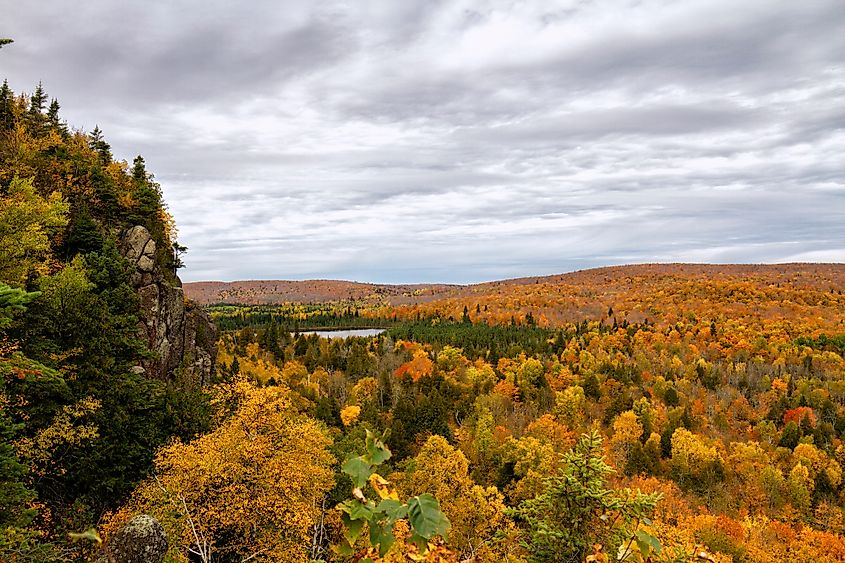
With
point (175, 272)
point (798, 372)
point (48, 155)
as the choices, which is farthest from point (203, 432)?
point (798, 372)

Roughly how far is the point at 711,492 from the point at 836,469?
25260 millimetres

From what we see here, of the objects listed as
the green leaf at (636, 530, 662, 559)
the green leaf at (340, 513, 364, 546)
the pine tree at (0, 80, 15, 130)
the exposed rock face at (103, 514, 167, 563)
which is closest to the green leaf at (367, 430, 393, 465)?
the green leaf at (340, 513, 364, 546)

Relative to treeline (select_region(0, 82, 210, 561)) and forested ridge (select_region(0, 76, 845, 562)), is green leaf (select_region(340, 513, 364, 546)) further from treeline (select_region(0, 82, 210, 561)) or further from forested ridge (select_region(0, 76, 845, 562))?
treeline (select_region(0, 82, 210, 561))

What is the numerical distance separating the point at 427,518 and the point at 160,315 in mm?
48849

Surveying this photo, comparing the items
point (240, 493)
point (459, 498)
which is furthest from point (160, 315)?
point (459, 498)

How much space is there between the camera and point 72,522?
80.8ft

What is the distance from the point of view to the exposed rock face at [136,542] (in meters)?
7.17

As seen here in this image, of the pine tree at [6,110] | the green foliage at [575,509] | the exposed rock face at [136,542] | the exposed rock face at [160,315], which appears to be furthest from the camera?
the pine tree at [6,110]

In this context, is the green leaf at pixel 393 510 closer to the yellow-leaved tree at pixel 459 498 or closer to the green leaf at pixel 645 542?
the green leaf at pixel 645 542

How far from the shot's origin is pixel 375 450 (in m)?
3.44

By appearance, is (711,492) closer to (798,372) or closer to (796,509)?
(796,509)

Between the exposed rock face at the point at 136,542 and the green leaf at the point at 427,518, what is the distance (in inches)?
223

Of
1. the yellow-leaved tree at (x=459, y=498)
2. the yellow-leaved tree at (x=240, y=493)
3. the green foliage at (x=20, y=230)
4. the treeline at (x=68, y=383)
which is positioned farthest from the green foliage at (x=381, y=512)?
the yellow-leaved tree at (x=459, y=498)

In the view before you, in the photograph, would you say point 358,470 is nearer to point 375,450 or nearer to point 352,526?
point 375,450
